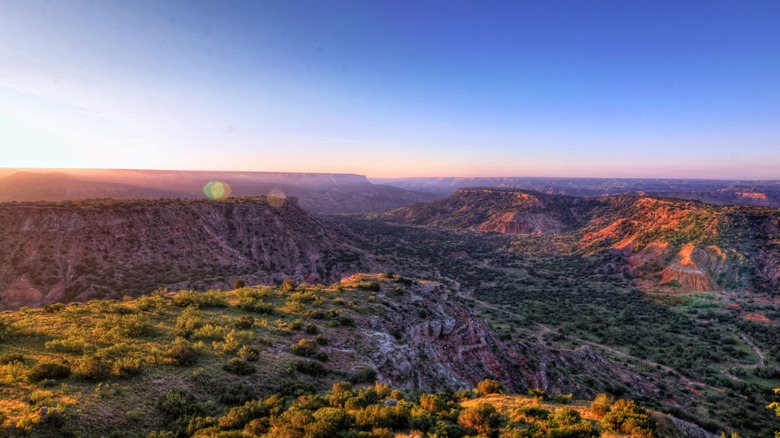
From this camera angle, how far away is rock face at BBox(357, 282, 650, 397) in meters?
17.4

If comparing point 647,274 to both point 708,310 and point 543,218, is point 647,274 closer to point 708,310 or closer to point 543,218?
point 708,310

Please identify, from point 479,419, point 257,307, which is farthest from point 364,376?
point 257,307

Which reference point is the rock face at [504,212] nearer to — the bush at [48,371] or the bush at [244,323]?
the bush at [244,323]

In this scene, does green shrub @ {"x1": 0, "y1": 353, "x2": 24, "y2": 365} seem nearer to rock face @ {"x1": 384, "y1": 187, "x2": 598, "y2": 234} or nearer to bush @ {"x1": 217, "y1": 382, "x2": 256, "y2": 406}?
bush @ {"x1": 217, "y1": 382, "x2": 256, "y2": 406}

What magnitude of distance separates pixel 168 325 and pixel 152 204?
46.6 meters

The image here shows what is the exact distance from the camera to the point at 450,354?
2273 cm

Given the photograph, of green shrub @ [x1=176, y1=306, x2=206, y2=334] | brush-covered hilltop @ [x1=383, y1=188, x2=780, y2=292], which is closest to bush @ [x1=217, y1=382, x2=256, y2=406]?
green shrub @ [x1=176, y1=306, x2=206, y2=334]

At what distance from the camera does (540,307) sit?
52844 mm

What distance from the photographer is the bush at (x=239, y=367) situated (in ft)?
41.1

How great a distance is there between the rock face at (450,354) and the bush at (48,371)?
12423 mm

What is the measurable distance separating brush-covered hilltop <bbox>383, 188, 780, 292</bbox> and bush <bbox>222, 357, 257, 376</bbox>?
260ft

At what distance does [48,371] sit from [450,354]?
21.8 metres

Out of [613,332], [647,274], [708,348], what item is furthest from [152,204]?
[647,274]

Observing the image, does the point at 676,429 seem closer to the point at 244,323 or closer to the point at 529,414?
the point at 529,414
